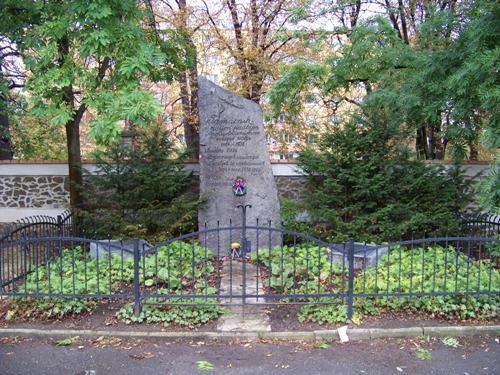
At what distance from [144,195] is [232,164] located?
1.86 m

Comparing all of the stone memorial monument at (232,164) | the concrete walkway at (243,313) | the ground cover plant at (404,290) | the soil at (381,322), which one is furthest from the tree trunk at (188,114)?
the soil at (381,322)

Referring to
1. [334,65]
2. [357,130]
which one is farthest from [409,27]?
[357,130]

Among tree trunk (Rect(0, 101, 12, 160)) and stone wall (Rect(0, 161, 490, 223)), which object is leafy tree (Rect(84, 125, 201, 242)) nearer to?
stone wall (Rect(0, 161, 490, 223))

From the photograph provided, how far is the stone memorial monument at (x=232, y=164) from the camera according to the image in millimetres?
7551

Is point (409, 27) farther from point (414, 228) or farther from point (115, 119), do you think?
point (115, 119)

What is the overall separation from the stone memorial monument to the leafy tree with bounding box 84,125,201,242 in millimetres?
458

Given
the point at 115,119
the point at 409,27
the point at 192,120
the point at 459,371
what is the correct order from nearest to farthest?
the point at 459,371 < the point at 115,119 < the point at 409,27 < the point at 192,120

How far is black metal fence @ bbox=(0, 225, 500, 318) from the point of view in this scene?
15.9 feet

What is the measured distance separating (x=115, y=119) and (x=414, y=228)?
196 inches

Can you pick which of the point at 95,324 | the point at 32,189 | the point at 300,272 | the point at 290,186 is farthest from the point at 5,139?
the point at 300,272

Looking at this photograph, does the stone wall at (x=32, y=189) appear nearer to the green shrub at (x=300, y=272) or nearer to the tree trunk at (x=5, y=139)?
the tree trunk at (x=5, y=139)

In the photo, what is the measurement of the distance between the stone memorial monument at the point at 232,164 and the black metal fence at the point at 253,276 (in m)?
0.90

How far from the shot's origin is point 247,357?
4090mm

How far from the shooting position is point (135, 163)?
8477 millimetres
